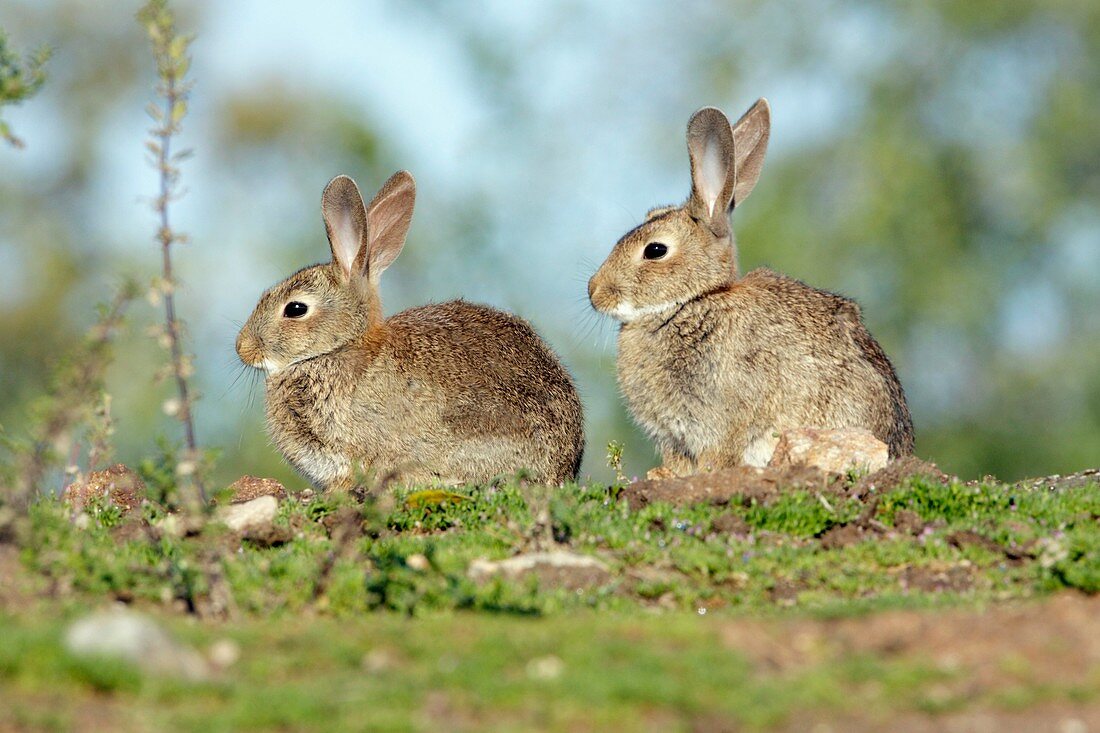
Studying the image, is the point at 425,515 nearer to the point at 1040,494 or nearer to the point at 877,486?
the point at 877,486

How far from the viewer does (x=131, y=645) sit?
18.0 ft

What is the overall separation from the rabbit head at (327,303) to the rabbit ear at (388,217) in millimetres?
106

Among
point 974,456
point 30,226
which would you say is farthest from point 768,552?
point 30,226

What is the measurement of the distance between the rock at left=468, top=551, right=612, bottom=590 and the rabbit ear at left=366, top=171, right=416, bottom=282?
4290mm

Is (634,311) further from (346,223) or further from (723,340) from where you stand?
(346,223)

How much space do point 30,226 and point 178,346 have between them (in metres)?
23.7

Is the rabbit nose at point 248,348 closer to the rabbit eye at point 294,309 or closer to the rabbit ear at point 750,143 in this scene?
the rabbit eye at point 294,309

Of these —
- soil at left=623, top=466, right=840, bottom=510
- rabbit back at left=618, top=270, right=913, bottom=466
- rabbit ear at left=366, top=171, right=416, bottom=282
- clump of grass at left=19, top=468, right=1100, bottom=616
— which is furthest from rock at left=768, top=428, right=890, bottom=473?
rabbit ear at left=366, top=171, right=416, bottom=282

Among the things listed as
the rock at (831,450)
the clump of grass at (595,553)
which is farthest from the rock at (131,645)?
the rock at (831,450)

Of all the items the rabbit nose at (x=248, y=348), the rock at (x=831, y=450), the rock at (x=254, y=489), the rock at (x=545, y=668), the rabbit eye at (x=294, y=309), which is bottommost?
the rock at (x=545, y=668)

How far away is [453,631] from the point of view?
6.08 metres

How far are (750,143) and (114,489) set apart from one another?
559 centimetres

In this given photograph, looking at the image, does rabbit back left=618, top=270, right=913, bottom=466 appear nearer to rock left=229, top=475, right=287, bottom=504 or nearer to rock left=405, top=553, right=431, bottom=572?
rock left=229, top=475, right=287, bottom=504

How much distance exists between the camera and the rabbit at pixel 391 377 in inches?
429
